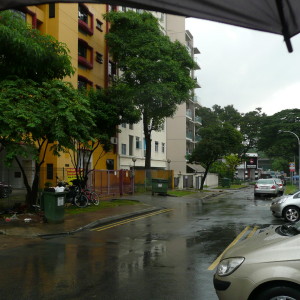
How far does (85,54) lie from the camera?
2972 cm

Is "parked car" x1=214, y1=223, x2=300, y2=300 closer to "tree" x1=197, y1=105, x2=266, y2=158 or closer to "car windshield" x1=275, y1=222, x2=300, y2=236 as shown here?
"car windshield" x1=275, y1=222, x2=300, y2=236

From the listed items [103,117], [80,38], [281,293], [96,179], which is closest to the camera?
[281,293]

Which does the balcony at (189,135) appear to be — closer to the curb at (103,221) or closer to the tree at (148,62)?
the tree at (148,62)

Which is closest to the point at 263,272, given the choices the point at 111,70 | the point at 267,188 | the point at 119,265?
the point at 119,265

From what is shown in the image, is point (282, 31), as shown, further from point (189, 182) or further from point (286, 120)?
point (286, 120)

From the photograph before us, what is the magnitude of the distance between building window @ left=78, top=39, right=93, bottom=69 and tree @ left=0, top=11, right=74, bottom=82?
12.9m

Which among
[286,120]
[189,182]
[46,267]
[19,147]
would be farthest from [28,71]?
[286,120]

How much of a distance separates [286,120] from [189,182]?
83.3 ft

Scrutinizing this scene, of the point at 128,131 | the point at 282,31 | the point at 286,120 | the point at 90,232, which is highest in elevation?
the point at 286,120

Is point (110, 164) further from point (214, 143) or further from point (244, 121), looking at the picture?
point (244, 121)

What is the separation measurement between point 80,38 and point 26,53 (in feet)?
50.4

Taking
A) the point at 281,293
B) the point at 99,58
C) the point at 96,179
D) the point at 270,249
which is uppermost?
the point at 99,58

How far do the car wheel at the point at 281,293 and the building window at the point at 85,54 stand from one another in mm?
26140

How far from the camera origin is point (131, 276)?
673cm
